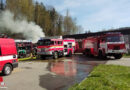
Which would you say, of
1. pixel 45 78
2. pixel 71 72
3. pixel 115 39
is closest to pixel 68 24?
pixel 115 39

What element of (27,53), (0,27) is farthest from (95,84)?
(0,27)

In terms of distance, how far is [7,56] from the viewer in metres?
8.69

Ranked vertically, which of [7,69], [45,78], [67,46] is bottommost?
[45,78]

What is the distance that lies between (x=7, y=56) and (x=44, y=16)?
3361 cm

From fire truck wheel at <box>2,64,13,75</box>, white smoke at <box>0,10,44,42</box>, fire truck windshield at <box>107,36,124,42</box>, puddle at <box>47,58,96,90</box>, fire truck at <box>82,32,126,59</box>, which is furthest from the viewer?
white smoke at <box>0,10,44,42</box>

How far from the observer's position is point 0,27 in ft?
90.7

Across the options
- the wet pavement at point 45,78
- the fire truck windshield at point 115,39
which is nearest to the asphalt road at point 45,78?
the wet pavement at point 45,78

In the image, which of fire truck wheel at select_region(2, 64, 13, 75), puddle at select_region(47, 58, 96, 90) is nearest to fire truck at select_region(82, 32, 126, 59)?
puddle at select_region(47, 58, 96, 90)

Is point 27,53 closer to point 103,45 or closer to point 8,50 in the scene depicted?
point 103,45

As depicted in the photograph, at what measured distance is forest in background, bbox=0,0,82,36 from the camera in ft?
102

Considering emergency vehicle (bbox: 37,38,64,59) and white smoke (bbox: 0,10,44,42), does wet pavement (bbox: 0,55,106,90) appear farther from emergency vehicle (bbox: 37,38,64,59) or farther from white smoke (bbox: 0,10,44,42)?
white smoke (bbox: 0,10,44,42)

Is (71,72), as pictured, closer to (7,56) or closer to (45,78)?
(45,78)

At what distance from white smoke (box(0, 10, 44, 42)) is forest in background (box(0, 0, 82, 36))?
119cm

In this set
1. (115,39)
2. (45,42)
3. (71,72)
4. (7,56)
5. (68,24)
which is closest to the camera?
(7,56)
